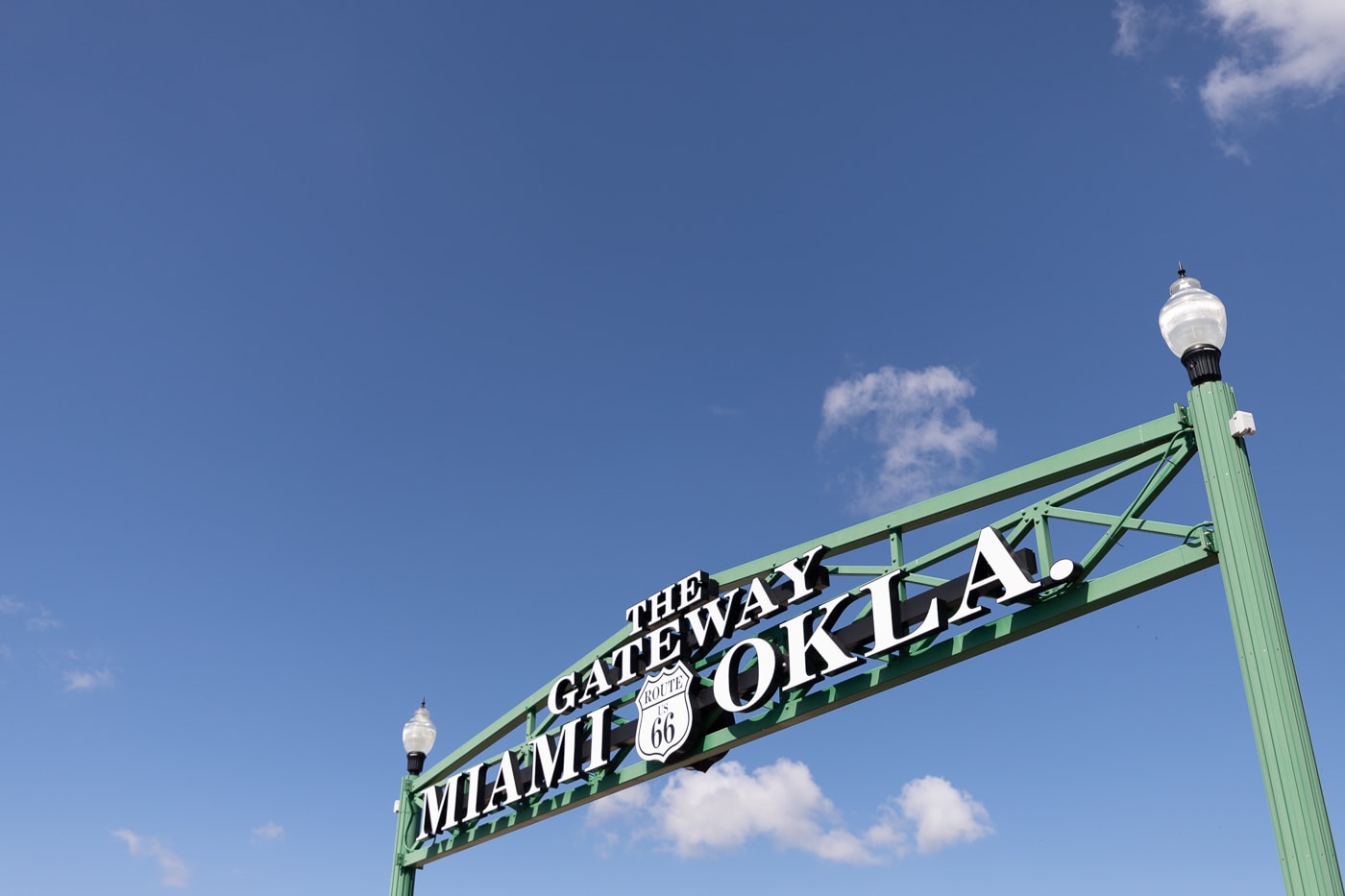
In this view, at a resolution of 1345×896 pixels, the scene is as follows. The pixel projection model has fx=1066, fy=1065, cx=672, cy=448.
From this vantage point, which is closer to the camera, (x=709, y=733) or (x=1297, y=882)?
(x=1297, y=882)

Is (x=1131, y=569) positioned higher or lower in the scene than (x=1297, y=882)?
higher

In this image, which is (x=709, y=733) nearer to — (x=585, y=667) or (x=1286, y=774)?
(x=585, y=667)

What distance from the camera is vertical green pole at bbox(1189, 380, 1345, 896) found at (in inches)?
274

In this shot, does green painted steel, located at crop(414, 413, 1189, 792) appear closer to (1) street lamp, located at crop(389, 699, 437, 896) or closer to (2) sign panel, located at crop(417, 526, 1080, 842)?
(2) sign panel, located at crop(417, 526, 1080, 842)

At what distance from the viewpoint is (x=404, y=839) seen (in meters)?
17.6

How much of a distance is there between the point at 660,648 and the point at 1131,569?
246 inches

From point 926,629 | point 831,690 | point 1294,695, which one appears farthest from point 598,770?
point 1294,695

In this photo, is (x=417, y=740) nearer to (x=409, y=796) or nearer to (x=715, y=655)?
(x=409, y=796)

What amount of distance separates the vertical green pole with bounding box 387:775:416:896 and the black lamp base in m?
14.1

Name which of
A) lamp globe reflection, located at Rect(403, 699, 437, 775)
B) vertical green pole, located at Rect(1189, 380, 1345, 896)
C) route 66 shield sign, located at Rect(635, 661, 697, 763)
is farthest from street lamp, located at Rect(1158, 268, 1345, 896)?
lamp globe reflection, located at Rect(403, 699, 437, 775)

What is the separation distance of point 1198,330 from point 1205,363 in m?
0.28

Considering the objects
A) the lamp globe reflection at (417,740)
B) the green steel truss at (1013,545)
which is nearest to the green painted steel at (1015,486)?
the green steel truss at (1013,545)

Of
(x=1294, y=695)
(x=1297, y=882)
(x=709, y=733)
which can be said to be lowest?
(x=1297, y=882)

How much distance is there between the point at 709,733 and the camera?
41.2 feet
